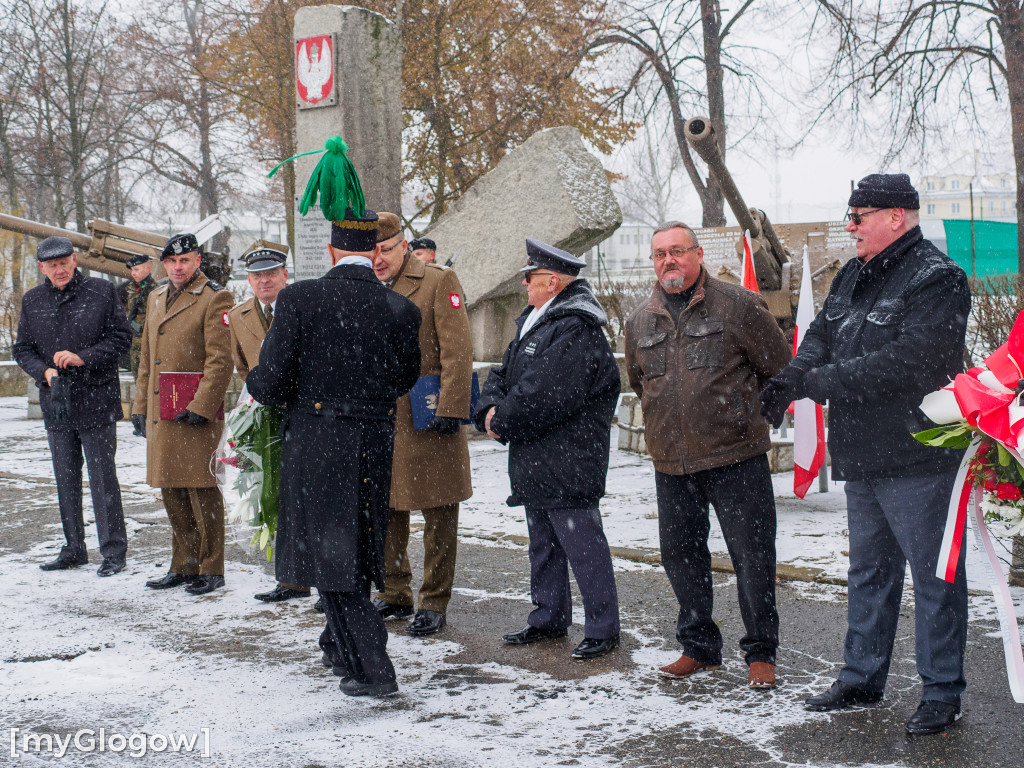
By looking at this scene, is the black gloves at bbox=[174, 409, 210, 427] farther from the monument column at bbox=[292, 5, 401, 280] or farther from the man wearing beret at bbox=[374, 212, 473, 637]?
the man wearing beret at bbox=[374, 212, 473, 637]

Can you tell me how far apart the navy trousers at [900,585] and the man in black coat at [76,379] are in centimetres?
411

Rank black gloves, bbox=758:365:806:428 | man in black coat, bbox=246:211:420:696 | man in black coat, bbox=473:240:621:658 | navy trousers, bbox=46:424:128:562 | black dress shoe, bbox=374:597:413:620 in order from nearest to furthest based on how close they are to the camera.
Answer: black gloves, bbox=758:365:806:428
man in black coat, bbox=246:211:420:696
man in black coat, bbox=473:240:621:658
black dress shoe, bbox=374:597:413:620
navy trousers, bbox=46:424:128:562

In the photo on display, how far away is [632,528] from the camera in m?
6.85

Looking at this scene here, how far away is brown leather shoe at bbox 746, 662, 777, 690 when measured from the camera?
13.2ft

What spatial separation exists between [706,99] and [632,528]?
45.0 feet

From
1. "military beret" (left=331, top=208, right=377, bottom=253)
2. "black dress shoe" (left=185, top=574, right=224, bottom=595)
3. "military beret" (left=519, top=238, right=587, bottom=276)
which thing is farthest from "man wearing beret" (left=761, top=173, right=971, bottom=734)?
"black dress shoe" (left=185, top=574, right=224, bottom=595)

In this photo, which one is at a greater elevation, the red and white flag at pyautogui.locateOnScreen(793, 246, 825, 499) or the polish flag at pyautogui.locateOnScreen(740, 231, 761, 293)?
the polish flag at pyautogui.locateOnScreen(740, 231, 761, 293)

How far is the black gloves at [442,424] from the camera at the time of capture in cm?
496

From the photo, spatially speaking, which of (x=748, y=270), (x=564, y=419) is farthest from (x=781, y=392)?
(x=748, y=270)

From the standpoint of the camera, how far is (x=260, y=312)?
5551mm

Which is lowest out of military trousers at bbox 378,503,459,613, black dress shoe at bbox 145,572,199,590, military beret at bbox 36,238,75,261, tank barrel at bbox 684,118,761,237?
black dress shoe at bbox 145,572,199,590

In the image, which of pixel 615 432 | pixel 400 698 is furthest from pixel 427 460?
pixel 615 432

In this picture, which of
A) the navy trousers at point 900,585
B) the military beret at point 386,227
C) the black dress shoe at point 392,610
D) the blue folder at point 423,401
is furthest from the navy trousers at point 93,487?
the navy trousers at point 900,585

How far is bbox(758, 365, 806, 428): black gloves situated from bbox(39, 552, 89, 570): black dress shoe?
417 centimetres
